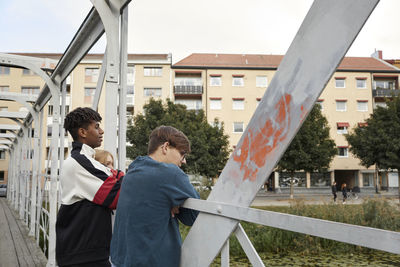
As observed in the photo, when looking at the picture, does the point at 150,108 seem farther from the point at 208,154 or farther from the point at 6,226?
the point at 6,226

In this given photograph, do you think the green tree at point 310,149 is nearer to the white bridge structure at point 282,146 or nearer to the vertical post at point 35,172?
the vertical post at point 35,172

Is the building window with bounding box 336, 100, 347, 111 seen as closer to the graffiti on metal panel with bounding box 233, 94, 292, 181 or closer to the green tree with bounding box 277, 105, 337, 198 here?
the green tree with bounding box 277, 105, 337, 198

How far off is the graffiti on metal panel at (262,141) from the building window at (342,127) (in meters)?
37.8

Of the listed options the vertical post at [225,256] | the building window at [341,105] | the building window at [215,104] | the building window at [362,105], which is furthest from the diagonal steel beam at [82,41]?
the building window at [362,105]

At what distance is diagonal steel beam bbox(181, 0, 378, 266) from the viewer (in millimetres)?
801

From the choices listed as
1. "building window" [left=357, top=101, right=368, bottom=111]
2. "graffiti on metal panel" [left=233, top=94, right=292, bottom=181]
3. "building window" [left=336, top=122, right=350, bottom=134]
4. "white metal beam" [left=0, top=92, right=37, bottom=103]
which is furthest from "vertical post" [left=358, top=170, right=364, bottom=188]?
"graffiti on metal panel" [left=233, top=94, right=292, bottom=181]

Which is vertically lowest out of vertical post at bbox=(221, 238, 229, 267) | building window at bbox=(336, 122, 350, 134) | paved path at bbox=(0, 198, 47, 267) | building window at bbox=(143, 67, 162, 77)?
paved path at bbox=(0, 198, 47, 267)

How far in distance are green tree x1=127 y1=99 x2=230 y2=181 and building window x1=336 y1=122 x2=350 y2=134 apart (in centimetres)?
1592

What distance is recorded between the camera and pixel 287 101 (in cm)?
93

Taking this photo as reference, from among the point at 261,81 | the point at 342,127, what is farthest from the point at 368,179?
the point at 261,81

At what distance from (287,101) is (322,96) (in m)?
36.7

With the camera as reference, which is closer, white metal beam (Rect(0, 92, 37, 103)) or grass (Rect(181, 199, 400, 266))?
grass (Rect(181, 199, 400, 266))

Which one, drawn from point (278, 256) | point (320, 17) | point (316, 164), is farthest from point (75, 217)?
point (316, 164)

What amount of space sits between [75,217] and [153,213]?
0.66 metres
